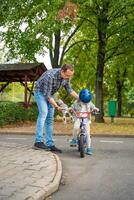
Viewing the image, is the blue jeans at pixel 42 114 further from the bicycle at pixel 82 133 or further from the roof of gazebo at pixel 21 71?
the roof of gazebo at pixel 21 71

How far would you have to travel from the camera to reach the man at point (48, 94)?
10.6m

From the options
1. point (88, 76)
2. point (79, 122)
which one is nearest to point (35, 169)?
point (79, 122)

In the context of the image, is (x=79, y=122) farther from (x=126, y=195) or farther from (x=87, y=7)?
(x=87, y=7)

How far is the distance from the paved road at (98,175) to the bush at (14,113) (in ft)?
36.3

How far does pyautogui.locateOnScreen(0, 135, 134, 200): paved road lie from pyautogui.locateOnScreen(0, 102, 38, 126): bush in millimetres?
11061

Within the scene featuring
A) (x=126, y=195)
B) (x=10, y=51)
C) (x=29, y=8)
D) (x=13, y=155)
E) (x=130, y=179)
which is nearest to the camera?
(x=126, y=195)

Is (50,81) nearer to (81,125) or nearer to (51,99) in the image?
(51,99)

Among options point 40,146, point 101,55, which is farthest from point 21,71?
point 40,146

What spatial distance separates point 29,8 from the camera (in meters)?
25.3

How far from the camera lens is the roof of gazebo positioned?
94.1ft

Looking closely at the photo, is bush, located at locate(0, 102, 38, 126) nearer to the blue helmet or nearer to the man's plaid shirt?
the man's plaid shirt

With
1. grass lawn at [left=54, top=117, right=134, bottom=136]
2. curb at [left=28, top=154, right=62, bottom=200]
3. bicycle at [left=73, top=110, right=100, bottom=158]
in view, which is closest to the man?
bicycle at [left=73, top=110, right=100, bottom=158]

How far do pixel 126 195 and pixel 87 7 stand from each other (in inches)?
772

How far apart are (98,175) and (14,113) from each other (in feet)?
52.1
